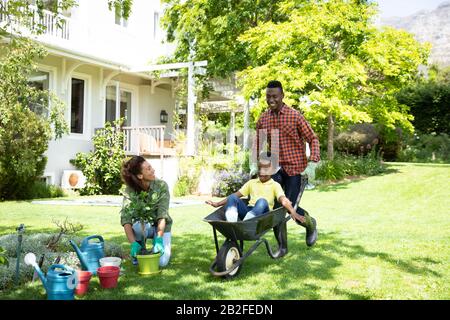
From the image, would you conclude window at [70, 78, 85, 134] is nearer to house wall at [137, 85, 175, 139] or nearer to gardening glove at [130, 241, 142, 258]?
house wall at [137, 85, 175, 139]

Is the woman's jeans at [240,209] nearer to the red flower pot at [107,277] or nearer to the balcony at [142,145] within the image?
the red flower pot at [107,277]

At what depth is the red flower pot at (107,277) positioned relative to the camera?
3725 mm

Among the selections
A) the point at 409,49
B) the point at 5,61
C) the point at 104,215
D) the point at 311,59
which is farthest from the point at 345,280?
the point at 409,49

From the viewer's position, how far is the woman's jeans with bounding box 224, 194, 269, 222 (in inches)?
171

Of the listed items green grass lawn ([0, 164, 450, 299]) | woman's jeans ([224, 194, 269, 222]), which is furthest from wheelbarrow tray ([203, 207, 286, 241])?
green grass lawn ([0, 164, 450, 299])

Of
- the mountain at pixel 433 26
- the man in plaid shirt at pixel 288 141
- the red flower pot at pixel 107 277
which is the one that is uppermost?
the mountain at pixel 433 26

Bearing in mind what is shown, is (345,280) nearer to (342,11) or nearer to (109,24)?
(342,11)

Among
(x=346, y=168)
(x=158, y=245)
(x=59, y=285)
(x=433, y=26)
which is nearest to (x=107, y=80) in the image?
(x=346, y=168)

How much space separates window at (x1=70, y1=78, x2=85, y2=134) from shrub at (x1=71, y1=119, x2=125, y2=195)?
68 cm

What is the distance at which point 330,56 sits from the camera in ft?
43.4

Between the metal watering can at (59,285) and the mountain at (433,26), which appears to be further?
the mountain at (433,26)

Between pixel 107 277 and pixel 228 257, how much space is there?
105 cm

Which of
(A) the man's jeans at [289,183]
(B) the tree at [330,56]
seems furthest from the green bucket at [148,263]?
(B) the tree at [330,56]

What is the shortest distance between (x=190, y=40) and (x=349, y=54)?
18.2 ft
